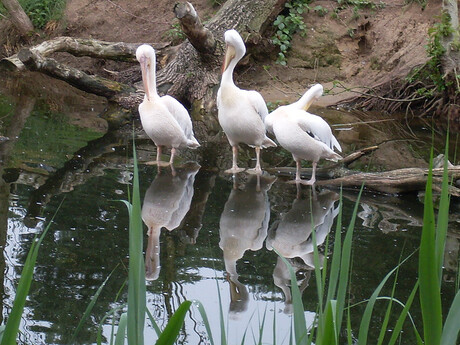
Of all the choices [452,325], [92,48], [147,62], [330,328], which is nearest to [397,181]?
[147,62]

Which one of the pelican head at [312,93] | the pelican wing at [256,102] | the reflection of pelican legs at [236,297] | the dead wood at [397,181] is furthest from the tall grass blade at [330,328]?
the pelican head at [312,93]

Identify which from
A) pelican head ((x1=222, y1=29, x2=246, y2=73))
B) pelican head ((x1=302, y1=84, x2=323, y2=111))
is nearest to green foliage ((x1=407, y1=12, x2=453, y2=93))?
pelican head ((x1=302, y1=84, x2=323, y2=111))

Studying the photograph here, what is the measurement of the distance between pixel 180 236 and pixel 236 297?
1.04 metres

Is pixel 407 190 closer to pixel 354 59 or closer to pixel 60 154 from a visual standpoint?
pixel 60 154

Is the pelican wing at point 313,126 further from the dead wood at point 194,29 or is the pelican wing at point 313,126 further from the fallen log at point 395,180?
the dead wood at point 194,29

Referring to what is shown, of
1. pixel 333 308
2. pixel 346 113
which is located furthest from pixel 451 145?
pixel 333 308

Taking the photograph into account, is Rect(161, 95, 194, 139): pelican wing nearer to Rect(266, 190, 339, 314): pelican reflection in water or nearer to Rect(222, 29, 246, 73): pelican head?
Rect(222, 29, 246, 73): pelican head

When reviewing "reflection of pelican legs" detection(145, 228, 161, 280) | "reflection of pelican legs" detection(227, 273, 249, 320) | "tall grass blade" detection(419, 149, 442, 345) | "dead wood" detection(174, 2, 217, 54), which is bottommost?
"tall grass blade" detection(419, 149, 442, 345)

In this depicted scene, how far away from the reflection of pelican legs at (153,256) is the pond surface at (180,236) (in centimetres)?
1

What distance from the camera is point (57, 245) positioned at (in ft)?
15.1

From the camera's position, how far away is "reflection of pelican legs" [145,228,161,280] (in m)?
4.18

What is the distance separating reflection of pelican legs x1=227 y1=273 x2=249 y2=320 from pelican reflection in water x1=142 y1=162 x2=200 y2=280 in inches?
17.3

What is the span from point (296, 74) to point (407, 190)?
611cm

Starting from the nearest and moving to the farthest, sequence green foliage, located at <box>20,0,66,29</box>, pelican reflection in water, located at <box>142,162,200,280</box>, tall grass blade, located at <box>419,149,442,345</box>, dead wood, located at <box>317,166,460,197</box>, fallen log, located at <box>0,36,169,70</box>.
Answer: tall grass blade, located at <box>419,149,442,345</box>
pelican reflection in water, located at <box>142,162,200,280</box>
dead wood, located at <box>317,166,460,197</box>
fallen log, located at <box>0,36,169,70</box>
green foliage, located at <box>20,0,66,29</box>
